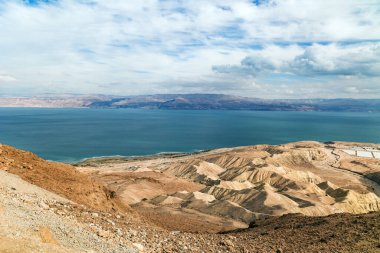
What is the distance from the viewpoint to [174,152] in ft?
432

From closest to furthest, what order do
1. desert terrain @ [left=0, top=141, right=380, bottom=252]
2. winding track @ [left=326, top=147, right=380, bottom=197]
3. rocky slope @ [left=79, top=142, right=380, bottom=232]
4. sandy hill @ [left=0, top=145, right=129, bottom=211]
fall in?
desert terrain @ [left=0, top=141, right=380, bottom=252] < sandy hill @ [left=0, top=145, right=129, bottom=211] < rocky slope @ [left=79, top=142, right=380, bottom=232] < winding track @ [left=326, top=147, right=380, bottom=197]

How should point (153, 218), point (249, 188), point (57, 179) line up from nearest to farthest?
point (57, 179)
point (153, 218)
point (249, 188)

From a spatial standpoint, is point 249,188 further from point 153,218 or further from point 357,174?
point 357,174

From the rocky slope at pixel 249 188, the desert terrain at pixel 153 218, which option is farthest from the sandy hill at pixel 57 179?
the rocky slope at pixel 249 188

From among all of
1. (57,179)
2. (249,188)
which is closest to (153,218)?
(57,179)

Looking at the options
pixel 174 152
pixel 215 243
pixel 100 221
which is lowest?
pixel 174 152

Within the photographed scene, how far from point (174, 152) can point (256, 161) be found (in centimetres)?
4969

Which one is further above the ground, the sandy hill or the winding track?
the sandy hill

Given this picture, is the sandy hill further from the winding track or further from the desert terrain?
the winding track

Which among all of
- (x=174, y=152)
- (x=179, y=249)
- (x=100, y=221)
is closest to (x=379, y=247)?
(x=179, y=249)

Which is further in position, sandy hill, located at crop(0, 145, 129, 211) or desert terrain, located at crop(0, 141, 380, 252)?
sandy hill, located at crop(0, 145, 129, 211)

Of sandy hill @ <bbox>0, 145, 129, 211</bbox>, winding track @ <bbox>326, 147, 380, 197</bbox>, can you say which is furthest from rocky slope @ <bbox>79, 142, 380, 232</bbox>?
sandy hill @ <bbox>0, 145, 129, 211</bbox>

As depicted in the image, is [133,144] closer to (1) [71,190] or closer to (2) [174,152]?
(2) [174,152]

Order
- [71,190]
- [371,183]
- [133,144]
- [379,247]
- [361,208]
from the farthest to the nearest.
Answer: [133,144] < [371,183] < [361,208] < [71,190] < [379,247]
